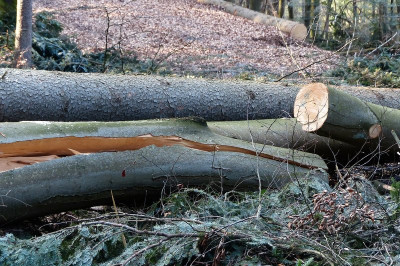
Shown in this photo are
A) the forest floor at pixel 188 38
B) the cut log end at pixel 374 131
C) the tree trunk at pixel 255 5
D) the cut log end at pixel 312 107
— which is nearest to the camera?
the cut log end at pixel 312 107

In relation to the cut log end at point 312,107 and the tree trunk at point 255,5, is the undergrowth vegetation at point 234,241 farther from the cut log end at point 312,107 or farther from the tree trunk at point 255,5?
the tree trunk at point 255,5

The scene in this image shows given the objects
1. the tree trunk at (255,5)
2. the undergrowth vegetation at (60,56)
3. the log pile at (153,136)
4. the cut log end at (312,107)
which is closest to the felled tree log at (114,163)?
the log pile at (153,136)

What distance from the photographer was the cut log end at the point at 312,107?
15.3ft

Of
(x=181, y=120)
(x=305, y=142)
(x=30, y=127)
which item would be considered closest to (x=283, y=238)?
(x=181, y=120)

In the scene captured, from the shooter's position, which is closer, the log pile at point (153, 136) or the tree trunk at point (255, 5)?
the log pile at point (153, 136)

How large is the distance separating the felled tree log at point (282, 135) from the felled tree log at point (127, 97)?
338 mm

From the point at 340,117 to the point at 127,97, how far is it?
80.8 inches

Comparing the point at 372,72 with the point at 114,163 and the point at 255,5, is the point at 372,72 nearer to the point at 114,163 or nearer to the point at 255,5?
the point at 114,163

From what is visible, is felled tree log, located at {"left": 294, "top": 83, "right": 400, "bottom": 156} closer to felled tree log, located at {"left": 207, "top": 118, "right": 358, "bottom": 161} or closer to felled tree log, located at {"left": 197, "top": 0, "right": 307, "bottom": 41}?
felled tree log, located at {"left": 207, "top": 118, "right": 358, "bottom": 161}

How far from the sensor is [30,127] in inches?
147

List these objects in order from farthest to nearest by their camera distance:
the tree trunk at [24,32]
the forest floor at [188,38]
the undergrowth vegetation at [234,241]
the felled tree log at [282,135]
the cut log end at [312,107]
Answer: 1. the forest floor at [188,38]
2. the tree trunk at [24,32]
3. the felled tree log at [282,135]
4. the cut log end at [312,107]
5. the undergrowth vegetation at [234,241]

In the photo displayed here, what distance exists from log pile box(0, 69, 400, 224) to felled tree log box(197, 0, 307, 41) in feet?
29.8

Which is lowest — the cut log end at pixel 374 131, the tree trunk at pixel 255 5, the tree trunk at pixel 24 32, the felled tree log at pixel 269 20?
the cut log end at pixel 374 131

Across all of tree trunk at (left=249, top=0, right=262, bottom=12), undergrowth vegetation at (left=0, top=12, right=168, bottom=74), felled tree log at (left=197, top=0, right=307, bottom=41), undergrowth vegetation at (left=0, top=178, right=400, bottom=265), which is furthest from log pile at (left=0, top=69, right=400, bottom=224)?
tree trunk at (left=249, top=0, right=262, bottom=12)
